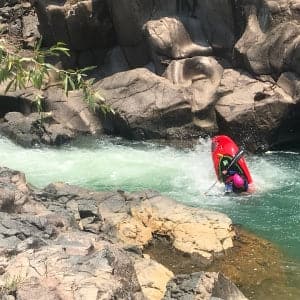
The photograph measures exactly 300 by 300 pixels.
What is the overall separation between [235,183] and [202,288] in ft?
19.2

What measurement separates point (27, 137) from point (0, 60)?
44.6 feet

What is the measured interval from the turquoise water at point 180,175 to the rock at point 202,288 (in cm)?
226

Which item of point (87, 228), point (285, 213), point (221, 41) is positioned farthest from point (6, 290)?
point (221, 41)

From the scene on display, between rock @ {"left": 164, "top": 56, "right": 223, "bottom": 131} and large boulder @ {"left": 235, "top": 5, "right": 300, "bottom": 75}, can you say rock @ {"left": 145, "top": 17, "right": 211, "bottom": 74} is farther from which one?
large boulder @ {"left": 235, "top": 5, "right": 300, "bottom": 75}

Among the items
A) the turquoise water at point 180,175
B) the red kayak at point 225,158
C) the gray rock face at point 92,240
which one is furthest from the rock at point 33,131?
the gray rock face at point 92,240

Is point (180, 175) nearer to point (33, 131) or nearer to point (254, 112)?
point (254, 112)

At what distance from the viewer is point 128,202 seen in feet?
33.6

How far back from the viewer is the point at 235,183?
12.1 metres

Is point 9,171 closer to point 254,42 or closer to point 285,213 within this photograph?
point 285,213

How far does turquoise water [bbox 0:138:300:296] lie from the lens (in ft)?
35.1

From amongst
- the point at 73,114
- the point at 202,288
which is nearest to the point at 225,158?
the point at 73,114

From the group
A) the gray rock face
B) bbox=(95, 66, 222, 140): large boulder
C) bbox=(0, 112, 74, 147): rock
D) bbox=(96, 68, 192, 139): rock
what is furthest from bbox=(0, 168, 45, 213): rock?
bbox=(96, 68, 192, 139): rock

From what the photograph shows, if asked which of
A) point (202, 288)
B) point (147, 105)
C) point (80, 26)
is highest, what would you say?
point (80, 26)

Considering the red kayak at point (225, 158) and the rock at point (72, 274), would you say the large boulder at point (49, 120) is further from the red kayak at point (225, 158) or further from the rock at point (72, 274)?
the rock at point (72, 274)
